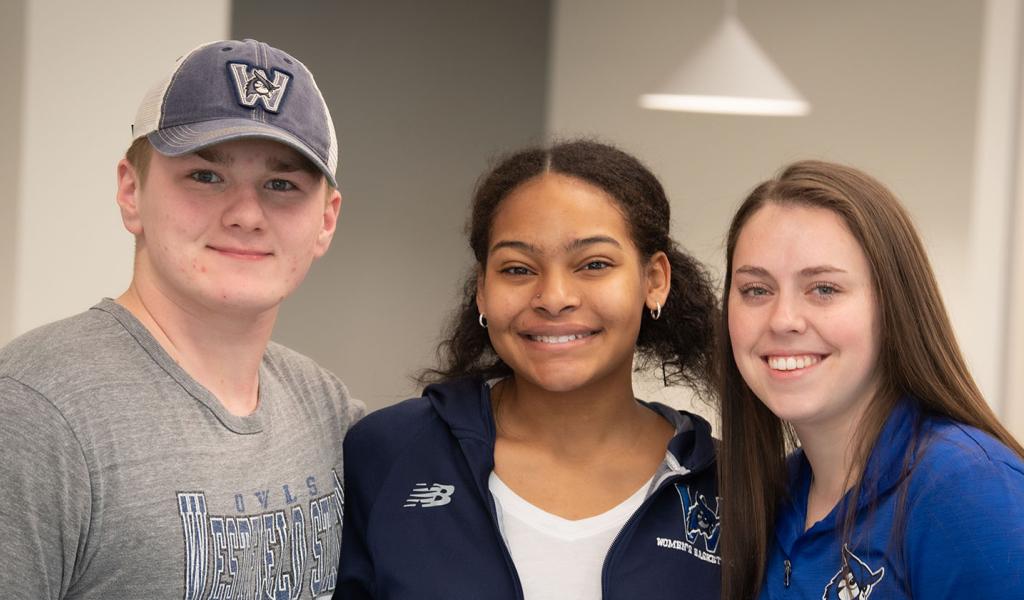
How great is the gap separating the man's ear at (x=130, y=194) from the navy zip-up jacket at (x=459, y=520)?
1.88 ft

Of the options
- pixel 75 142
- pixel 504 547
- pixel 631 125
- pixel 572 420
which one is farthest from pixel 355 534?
pixel 631 125

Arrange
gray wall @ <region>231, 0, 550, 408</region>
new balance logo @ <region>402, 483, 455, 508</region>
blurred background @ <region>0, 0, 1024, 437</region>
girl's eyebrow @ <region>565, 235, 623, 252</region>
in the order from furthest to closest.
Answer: gray wall @ <region>231, 0, 550, 408</region>
blurred background @ <region>0, 0, 1024, 437</region>
girl's eyebrow @ <region>565, 235, 623, 252</region>
new balance logo @ <region>402, 483, 455, 508</region>

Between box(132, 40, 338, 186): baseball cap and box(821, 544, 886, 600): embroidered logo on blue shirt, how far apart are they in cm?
95

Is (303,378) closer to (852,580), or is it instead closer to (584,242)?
(584,242)

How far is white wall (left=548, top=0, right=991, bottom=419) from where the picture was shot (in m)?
4.17

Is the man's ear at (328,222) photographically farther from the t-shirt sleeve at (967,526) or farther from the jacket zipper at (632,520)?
the t-shirt sleeve at (967,526)

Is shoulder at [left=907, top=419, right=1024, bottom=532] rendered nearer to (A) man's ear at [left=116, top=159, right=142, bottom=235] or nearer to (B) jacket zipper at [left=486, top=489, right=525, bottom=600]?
(B) jacket zipper at [left=486, top=489, right=525, bottom=600]

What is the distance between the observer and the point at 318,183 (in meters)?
1.69

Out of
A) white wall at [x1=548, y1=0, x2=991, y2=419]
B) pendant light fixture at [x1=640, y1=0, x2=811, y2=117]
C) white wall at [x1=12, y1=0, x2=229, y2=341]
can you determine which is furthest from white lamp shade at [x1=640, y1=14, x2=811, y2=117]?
white wall at [x1=12, y1=0, x2=229, y2=341]

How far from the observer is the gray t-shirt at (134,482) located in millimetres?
1372

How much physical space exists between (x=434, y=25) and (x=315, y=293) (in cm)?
131

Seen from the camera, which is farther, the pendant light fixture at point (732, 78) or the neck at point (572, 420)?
the pendant light fixture at point (732, 78)

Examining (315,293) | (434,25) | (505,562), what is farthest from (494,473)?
(434,25)

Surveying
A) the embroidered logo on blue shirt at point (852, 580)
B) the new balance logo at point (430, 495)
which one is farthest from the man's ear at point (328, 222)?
the embroidered logo on blue shirt at point (852, 580)
